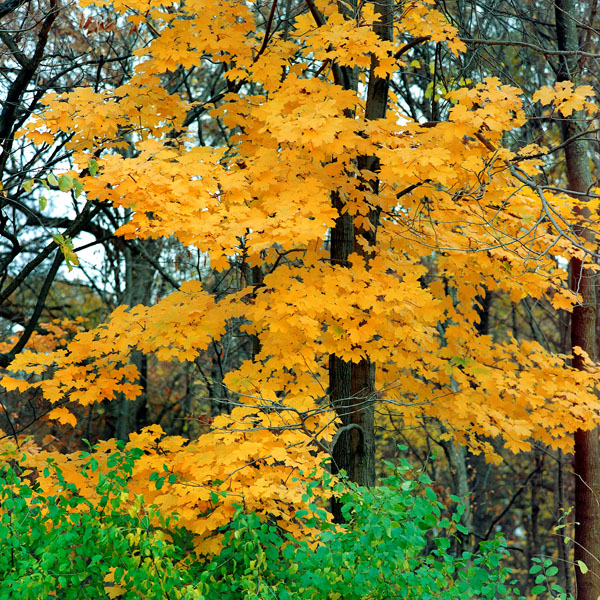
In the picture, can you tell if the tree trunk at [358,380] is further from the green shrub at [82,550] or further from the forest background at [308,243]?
the green shrub at [82,550]

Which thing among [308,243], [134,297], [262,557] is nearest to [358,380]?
[308,243]

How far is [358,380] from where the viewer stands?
5.96 metres

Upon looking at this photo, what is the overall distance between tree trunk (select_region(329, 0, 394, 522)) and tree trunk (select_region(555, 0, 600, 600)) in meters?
2.19

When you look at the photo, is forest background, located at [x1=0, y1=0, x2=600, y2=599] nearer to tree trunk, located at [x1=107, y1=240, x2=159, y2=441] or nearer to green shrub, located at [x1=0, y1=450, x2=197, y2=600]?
green shrub, located at [x1=0, y1=450, x2=197, y2=600]

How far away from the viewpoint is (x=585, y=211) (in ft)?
25.1

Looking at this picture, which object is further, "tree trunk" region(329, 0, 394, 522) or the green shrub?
"tree trunk" region(329, 0, 394, 522)

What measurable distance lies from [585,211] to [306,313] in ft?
15.6

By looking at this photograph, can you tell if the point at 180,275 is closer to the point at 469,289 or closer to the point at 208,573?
the point at 469,289

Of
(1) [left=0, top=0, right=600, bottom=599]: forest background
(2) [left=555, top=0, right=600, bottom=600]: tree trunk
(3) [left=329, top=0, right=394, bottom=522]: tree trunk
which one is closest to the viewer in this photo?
(1) [left=0, top=0, right=600, bottom=599]: forest background

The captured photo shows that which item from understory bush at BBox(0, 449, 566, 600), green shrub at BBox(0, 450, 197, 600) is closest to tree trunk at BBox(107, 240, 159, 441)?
green shrub at BBox(0, 450, 197, 600)

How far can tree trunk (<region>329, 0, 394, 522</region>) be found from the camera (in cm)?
586

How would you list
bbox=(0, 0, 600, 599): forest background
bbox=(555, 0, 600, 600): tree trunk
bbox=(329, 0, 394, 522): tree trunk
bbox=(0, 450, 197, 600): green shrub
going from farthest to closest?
bbox=(555, 0, 600, 600): tree trunk → bbox=(329, 0, 394, 522): tree trunk → bbox=(0, 0, 600, 599): forest background → bbox=(0, 450, 197, 600): green shrub

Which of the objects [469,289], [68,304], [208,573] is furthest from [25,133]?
[68,304]

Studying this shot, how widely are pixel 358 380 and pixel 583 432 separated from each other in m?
3.06
